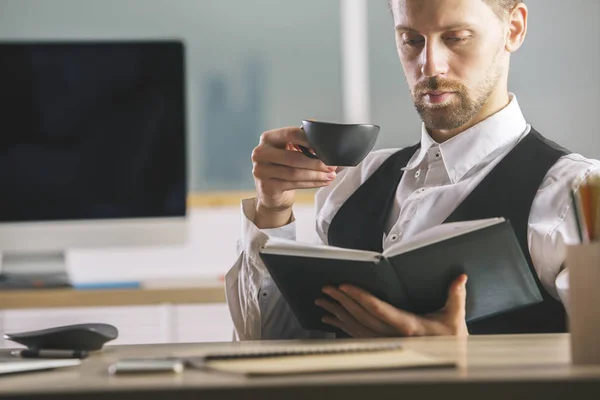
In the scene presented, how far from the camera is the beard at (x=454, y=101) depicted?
1618 mm

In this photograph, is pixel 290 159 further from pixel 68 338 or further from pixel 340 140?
pixel 68 338

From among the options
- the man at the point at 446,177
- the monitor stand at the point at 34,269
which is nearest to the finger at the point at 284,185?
the man at the point at 446,177

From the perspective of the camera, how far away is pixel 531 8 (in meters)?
3.41

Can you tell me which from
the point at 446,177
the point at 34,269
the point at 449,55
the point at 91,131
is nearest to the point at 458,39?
the point at 449,55

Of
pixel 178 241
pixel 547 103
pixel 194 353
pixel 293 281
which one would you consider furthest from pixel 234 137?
pixel 194 353

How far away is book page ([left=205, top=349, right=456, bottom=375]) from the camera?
82 cm

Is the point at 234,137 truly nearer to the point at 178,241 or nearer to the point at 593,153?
the point at 178,241

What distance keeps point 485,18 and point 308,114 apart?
6.21 ft

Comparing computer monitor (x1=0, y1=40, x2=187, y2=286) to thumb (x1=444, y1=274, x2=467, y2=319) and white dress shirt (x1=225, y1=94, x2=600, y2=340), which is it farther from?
thumb (x1=444, y1=274, x2=467, y2=319)

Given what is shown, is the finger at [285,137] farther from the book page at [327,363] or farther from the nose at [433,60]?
the book page at [327,363]

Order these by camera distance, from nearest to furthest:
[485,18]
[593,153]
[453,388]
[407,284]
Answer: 1. [453,388]
2. [407,284]
3. [485,18]
4. [593,153]

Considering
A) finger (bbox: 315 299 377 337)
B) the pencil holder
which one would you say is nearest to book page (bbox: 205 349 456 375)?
the pencil holder

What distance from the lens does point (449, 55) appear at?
5.28 ft

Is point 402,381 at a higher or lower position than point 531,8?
lower
